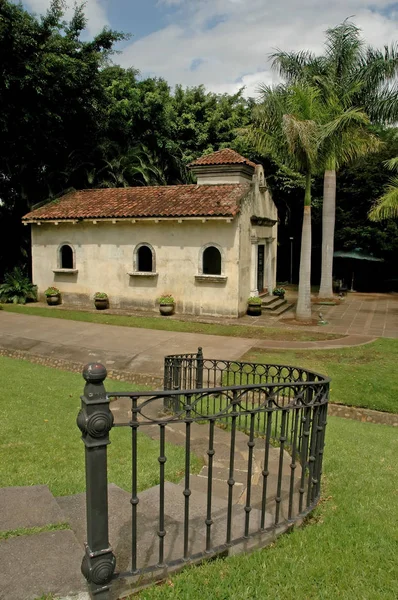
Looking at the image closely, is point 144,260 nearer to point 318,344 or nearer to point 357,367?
point 318,344

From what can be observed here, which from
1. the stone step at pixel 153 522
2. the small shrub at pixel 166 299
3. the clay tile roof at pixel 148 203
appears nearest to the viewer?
the stone step at pixel 153 522


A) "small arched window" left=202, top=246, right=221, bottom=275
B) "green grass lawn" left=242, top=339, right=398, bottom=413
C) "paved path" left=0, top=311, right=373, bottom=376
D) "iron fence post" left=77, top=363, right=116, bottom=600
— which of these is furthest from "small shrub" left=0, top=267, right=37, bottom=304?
"iron fence post" left=77, top=363, right=116, bottom=600

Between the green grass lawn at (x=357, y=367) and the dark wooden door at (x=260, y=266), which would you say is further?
the dark wooden door at (x=260, y=266)

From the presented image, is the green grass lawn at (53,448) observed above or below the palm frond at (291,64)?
below

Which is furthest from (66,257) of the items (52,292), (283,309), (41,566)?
(41,566)

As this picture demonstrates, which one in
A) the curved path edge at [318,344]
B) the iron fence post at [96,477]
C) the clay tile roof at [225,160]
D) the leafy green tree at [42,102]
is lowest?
the curved path edge at [318,344]

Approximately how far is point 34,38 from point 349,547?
2029 centimetres

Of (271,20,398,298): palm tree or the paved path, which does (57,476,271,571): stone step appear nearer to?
the paved path

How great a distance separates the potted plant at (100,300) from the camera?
60.3 ft

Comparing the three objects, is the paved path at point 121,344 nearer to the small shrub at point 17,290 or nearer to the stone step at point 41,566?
the small shrub at point 17,290

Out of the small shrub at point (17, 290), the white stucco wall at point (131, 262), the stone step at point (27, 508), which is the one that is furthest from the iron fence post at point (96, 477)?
the small shrub at point (17, 290)

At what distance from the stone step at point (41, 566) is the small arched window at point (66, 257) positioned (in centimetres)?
1796

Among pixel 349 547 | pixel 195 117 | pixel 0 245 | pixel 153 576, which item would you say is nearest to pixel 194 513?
pixel 153 576

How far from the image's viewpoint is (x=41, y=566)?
98.5 inches
